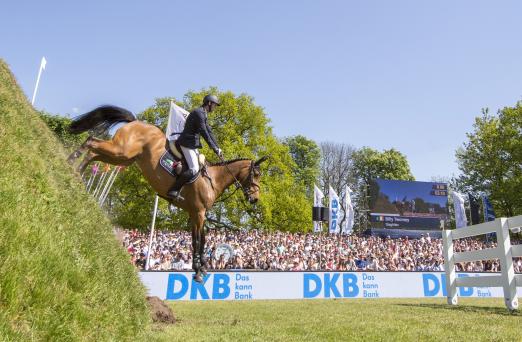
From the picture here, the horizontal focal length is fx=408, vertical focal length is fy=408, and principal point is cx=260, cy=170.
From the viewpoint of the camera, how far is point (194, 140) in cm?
823

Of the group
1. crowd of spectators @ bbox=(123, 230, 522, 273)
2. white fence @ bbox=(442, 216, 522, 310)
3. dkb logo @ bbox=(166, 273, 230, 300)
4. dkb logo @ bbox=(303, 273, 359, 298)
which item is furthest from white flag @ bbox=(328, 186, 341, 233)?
white fence @ bbox=(442, 216, 522, 310)

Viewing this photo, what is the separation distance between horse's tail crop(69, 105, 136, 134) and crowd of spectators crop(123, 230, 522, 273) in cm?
1209

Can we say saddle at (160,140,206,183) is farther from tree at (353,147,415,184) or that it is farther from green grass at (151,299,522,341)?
tree at (353,147,415,184)

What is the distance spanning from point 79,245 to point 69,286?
89cm

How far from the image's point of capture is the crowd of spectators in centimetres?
2138

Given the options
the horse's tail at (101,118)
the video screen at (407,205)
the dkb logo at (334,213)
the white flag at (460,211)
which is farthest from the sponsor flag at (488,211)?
the horse's tail at (101,118)

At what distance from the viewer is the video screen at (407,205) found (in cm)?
3959

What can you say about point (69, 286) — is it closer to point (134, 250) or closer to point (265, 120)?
point (134, 250)

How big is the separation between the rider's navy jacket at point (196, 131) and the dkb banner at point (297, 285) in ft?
29.9

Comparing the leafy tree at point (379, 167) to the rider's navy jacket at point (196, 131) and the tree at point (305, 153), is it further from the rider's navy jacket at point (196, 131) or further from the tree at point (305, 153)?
the rider's navy jacket at point (196, 131)

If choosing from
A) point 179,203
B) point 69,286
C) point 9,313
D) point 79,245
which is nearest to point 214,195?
point 179,203

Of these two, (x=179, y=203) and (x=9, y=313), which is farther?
(x=179, y=203)

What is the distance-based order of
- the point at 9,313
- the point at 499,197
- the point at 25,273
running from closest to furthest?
the point at 9,313
the point at 25,273
the point at 499,197

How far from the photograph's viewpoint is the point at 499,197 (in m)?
39.6
